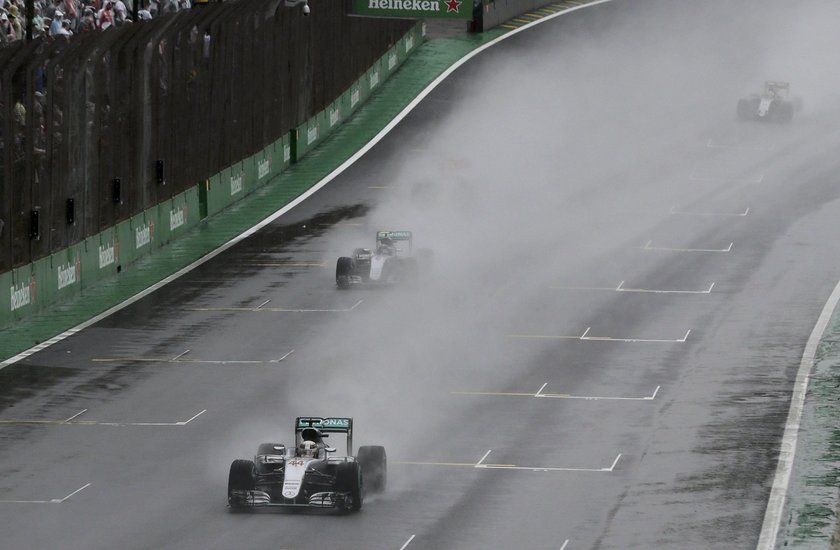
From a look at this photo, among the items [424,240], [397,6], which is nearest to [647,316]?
[424,240]

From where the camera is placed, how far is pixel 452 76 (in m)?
72.2

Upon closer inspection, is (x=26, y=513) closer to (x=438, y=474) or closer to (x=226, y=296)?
(x=438, y=474)

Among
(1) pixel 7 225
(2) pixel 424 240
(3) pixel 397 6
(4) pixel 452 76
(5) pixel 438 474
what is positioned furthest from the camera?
(4) pixel 452 76

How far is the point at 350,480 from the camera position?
26609mm

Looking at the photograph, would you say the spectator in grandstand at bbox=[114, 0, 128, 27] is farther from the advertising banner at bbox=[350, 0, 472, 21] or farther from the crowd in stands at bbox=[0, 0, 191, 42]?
the advertising banner at bbox=[350, 0, 472, 21]

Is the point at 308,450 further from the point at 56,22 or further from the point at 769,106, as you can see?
the point at 769,106

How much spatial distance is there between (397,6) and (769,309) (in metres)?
26.6

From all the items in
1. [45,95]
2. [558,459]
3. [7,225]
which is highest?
[45,95]

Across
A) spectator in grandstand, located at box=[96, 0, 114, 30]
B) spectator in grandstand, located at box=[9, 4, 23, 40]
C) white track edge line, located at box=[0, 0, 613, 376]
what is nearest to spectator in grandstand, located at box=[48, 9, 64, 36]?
spectator in grandstand, located at box=[9, 4, 23, 40]

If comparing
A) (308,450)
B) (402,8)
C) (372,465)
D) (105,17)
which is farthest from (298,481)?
(402,8)

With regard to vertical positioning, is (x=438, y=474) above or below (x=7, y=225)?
below

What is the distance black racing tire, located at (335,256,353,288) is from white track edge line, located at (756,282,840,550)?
11.1m

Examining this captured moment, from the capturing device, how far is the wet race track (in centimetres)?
2744

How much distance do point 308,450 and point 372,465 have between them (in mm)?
1255
